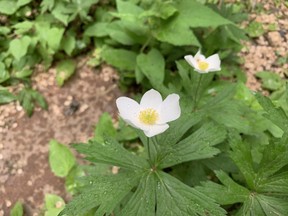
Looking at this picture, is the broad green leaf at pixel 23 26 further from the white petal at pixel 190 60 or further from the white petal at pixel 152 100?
the white petal at pixel 152 100

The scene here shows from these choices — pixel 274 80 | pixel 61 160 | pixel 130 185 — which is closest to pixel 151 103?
pixel 130 185

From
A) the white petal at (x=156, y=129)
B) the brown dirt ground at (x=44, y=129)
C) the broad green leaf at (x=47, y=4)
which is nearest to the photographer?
the white petal at (x=156, y=129)

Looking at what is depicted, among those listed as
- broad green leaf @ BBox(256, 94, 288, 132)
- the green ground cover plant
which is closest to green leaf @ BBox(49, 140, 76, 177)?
the green ground cover plant

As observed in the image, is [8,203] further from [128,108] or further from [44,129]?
[128,108]

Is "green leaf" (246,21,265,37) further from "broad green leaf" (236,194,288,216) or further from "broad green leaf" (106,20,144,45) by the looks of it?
"broad green leaf" (236,194,288,216)

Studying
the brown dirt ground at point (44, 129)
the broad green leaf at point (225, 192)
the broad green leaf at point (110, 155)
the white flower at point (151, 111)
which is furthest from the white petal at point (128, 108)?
the brown dirt ground at point (44, 129)

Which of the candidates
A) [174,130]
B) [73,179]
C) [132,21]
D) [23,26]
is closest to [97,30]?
[132,21]

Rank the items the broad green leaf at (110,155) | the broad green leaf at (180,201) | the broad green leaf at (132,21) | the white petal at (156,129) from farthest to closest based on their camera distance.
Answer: the broad green leaf at (132,21)
the broad green leaf at (110,155)
the broad green leaf at (180,201)
the white petal at (156,129)
